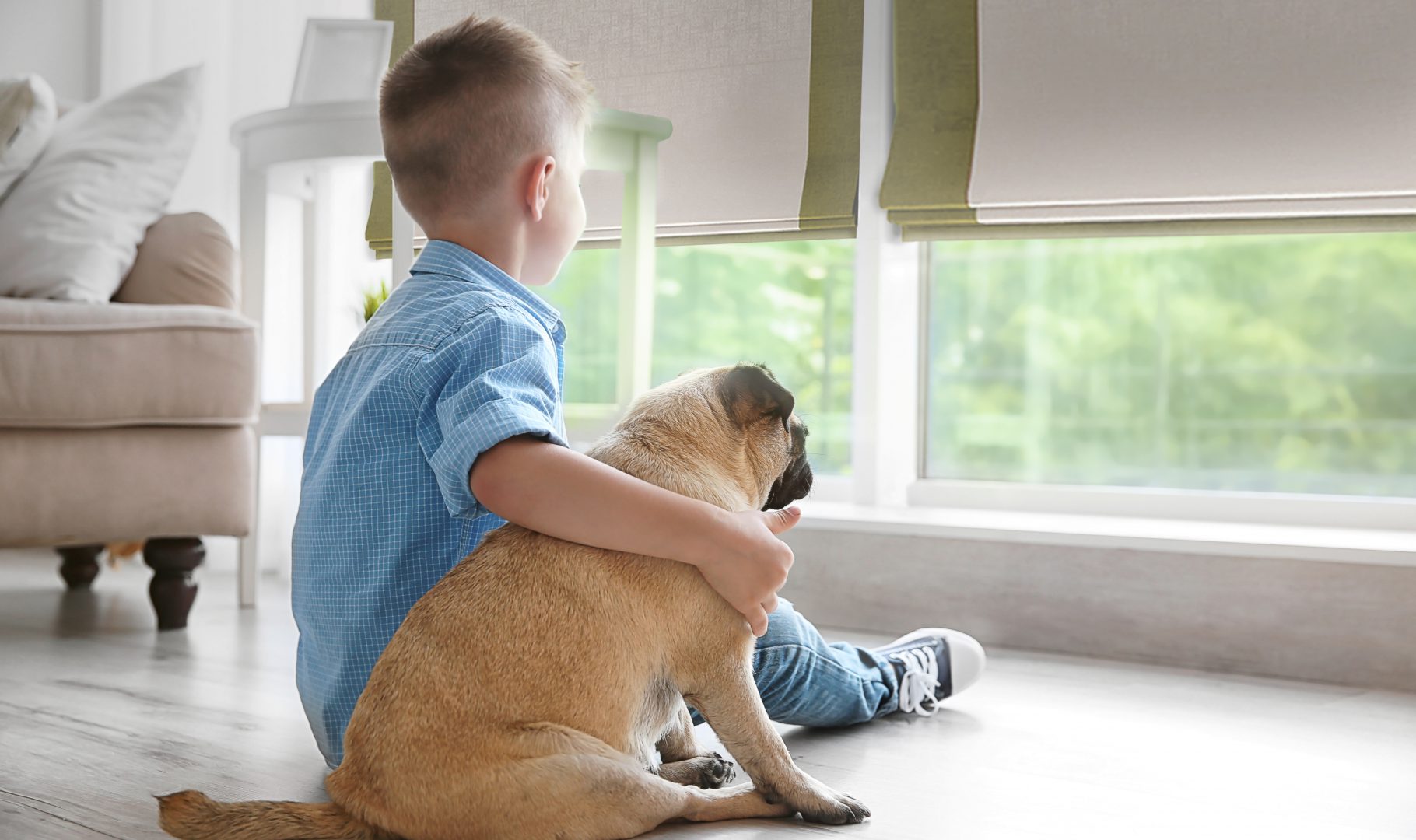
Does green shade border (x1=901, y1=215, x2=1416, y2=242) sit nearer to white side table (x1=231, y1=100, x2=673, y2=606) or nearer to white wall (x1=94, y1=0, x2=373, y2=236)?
white side table (x1=231, y1=100, x2=673, y2=606)

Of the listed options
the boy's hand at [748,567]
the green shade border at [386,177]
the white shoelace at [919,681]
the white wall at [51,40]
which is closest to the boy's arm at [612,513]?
the boy's hand at [748,567]

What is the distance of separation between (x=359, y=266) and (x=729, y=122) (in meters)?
1.42

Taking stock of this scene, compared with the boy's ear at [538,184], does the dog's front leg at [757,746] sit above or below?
below

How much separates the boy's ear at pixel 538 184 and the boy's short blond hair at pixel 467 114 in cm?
2

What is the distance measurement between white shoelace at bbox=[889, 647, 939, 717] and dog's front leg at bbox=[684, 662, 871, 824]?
1.93 ft

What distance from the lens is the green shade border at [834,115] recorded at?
2988 millimetres

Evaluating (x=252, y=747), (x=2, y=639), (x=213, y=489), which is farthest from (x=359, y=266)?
(x=252, y=747)

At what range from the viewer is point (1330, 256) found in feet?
9.35

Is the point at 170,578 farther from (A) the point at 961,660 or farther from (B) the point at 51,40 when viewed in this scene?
(B) the point at 51,40

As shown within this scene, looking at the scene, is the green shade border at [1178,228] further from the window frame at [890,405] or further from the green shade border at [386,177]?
the green shade border at [386,177]

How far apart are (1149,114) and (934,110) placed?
50 cm

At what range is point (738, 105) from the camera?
3.10 metres

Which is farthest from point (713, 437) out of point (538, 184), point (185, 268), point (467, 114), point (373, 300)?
point (373, 300)

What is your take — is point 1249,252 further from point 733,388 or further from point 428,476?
point 428,476
